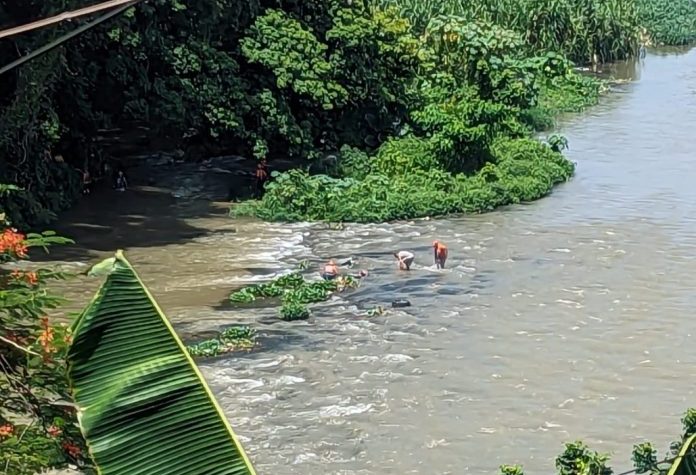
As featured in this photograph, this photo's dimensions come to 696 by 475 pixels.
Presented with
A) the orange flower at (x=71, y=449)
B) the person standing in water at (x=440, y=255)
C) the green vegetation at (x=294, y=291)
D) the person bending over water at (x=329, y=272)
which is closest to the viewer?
the orange flower at (x=71, y=449)

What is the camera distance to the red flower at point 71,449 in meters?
4.12

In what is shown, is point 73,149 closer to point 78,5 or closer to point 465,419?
point 78,5

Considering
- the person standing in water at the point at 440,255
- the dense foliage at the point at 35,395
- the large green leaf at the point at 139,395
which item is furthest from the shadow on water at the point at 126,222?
the large green leaf at the point at 139,395

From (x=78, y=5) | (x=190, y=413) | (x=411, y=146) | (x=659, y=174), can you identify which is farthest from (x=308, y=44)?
(x=190, y=413)

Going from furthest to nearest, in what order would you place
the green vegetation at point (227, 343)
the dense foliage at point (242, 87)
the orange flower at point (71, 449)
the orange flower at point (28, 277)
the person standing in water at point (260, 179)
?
the person standing in water at point (260, 179) < the dense foliage at point (242, 87) < the green vegetation at point (227, 343) < the orange flower at point (28, 277) < the orange flower at point (71, 449)

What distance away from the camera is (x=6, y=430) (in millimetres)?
4016

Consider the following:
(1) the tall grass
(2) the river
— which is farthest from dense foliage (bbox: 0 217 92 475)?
(1) the tall grass

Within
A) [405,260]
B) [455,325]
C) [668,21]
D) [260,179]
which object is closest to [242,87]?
[260,179]

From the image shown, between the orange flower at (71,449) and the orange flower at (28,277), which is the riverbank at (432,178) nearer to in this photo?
the orange flower at (28,277)

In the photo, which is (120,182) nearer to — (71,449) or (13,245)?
(13,245)

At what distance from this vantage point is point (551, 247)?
14406 mm

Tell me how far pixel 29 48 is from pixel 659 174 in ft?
32.5

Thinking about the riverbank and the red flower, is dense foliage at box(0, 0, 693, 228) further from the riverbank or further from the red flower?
the red flower

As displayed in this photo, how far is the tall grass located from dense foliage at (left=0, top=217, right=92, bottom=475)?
21365mm
